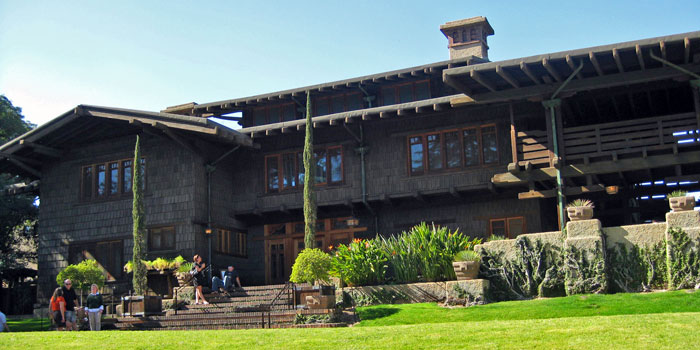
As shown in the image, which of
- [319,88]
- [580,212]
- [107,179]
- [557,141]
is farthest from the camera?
[107,179]

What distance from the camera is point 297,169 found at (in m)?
27.5

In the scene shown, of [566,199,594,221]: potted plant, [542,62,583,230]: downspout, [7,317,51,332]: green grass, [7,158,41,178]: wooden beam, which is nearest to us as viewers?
[566,199,594,221]: potted plant

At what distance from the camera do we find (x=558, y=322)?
46.1 ft

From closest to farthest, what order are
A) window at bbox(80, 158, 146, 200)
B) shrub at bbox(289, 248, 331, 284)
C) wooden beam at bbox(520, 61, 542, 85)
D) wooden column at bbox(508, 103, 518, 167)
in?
shrub at bbox(289, 248, 331, 284) → wooden beam at bbox(520, 61, 542, 85) → wooden column at bbox(508, 103, 518, 167) → window at bbox(80, 158, 146, 200)

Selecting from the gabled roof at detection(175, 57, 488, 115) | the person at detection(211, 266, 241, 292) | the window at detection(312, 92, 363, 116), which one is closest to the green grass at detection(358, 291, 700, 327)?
the person at detection(211, 266, 241, 292)

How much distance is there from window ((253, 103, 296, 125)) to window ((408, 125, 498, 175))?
17.3 feet

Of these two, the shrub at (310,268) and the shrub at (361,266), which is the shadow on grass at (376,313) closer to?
the shrub at (310,268)

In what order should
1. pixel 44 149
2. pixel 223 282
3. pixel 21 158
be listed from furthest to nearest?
pixel 21 158 < pixel 44 149 < pixel 223 282

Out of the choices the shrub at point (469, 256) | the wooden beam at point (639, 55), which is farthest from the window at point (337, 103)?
the wooden beam at point (639, 55)

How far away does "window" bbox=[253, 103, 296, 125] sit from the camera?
28.8 m

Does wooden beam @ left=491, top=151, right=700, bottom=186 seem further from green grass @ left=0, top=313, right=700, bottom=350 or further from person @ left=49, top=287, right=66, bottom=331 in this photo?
person @ left=49, top=287, right=66, bottom=331

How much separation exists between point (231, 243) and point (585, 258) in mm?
13068

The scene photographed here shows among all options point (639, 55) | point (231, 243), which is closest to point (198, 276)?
point (231, 243)

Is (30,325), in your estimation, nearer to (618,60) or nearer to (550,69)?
(550,69)
